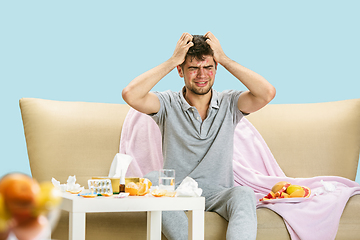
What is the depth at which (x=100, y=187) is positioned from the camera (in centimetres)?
147

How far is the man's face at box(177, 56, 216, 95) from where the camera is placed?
6.64ft

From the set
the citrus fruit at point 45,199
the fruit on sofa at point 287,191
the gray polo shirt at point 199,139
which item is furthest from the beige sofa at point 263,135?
the citrus fruit at point 45,199

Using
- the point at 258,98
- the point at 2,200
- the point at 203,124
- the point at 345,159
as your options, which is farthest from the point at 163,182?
the point at 345,159

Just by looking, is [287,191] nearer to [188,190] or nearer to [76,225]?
[188,190]

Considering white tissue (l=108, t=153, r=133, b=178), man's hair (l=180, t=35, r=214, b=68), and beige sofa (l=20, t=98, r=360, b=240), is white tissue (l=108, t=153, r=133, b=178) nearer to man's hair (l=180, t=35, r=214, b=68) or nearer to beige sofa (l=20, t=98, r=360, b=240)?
beige sofa (l=20, t=98, r=360, b=240)

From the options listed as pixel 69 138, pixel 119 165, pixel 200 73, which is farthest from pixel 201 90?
pixel 69 138

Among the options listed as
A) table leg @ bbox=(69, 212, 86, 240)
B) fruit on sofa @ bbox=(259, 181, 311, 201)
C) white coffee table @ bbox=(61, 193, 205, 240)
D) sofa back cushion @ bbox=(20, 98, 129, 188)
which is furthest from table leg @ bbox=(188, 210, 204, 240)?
sofa back cushion @ bbox=(20, 98, 129, 188)

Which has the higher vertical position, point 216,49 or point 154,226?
point 216,49

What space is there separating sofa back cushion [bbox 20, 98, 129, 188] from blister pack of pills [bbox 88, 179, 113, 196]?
0.77 m

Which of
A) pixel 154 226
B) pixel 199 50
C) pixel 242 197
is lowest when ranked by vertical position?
pixel 154 226

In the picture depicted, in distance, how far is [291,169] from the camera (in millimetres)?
2420

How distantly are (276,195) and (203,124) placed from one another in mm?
469

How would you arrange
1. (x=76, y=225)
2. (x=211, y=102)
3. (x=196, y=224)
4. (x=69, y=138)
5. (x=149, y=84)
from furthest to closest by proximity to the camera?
(x=69, y=138) → (x=211, y=102) → (x=149, y=84) → (x=196, y=224) → (x=76, y=225)

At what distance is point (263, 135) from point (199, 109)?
533 mm
